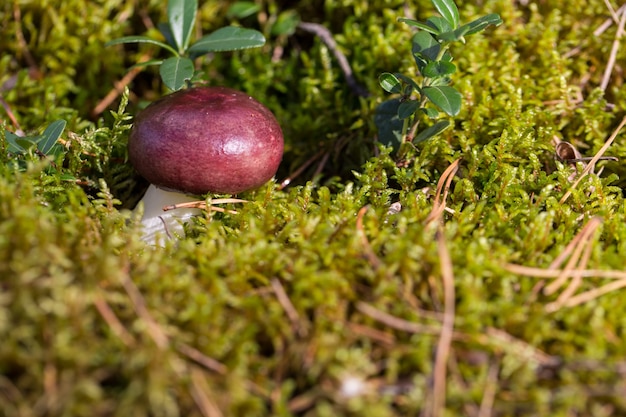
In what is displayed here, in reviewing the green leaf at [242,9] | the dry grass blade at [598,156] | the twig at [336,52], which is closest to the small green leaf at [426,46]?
the twig at [336,52]

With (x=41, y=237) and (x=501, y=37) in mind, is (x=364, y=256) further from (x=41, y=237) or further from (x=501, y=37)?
(x=501, y=37)

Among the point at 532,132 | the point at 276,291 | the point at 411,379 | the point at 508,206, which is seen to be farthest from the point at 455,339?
the point at 532,132

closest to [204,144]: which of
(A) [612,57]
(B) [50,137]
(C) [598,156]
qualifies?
(B) [50,137]

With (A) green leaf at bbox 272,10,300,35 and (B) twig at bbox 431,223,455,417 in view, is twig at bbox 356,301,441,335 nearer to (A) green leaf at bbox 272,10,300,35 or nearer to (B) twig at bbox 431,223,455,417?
(B) twig at bbox 431,223,455,417

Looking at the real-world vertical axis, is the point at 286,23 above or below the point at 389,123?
above

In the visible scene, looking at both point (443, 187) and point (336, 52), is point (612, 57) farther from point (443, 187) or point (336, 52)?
point (336, 52)

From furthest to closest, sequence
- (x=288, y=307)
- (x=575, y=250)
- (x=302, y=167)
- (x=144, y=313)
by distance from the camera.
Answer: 1. (x=302, y=167)
2. (x=575, y=250)
3. (x=288, y=307)
4. (x=144, y=313)
